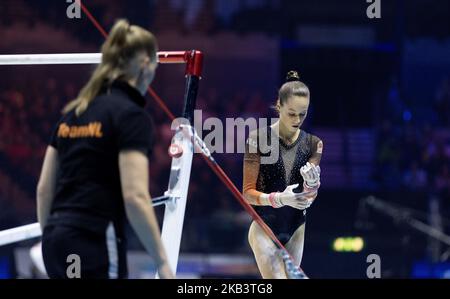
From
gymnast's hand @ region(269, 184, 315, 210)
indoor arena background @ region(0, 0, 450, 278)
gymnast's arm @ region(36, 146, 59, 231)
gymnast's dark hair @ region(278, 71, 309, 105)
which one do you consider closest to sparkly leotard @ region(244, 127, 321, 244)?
gymnast's hand @ region(269, 184, 315, 210)

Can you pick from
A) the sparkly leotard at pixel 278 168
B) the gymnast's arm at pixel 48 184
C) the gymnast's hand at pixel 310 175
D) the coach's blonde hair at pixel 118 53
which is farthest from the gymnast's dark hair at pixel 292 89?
the gymnast's arm at pixel 48 184

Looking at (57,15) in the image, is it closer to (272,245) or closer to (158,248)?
(272,245)

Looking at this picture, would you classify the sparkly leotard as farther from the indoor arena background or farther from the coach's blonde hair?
the indoor arena background

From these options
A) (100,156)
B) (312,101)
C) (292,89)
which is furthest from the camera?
(312,101)

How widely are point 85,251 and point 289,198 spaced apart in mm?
1464

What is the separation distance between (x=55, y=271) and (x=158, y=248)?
389 millimetres

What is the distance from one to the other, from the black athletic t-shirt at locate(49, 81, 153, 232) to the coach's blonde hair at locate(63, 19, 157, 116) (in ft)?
0.11

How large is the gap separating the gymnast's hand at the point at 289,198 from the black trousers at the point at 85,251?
4.26 feet

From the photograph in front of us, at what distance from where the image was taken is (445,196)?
945 centimetres

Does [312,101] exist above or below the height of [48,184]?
above

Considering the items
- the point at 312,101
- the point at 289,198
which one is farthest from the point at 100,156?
the point at 312,101

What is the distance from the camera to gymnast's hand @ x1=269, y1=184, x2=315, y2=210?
3812 mm

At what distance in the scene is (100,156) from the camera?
255 cm

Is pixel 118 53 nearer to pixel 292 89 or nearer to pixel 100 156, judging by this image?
pixel 100 156
